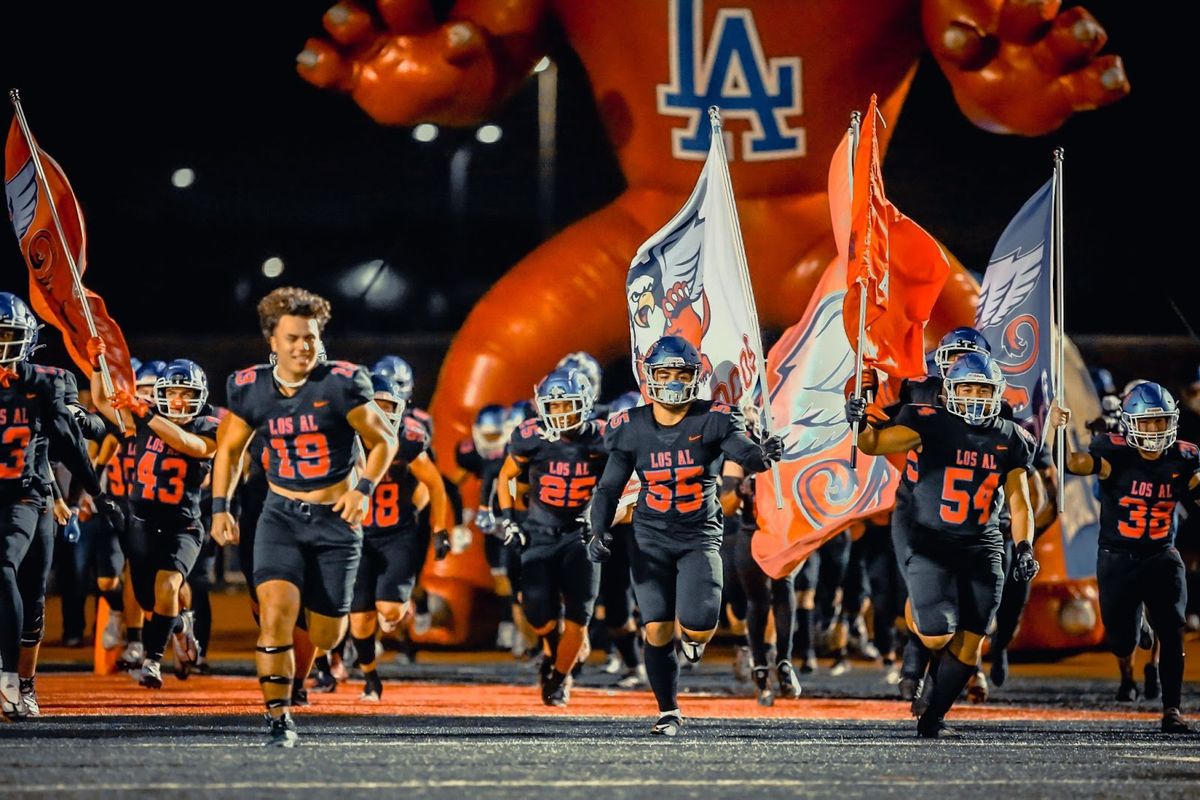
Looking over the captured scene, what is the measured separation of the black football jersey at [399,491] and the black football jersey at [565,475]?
25.9 inches

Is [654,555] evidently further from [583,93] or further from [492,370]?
[583,93]

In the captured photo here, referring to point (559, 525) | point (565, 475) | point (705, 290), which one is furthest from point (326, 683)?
point (705, 290)

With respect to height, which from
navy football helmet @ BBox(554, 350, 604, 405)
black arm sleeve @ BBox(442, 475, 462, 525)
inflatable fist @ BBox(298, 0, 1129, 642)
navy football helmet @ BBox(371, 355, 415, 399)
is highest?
inflatable fist @ BBox(298, 0, 1129, 642)

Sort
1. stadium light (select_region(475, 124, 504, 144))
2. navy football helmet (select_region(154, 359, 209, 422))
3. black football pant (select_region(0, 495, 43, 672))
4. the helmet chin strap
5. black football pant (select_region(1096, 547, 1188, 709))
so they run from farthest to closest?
stadium light (select_region(475, 124, 504, 144))
navy football helmet (select_region(154, 359, 209, 422))
black football pant (select_region(1096, 547, 1188, 709))
black football pant (select_region(0, 495, 43, 672))
the helmet chin strap

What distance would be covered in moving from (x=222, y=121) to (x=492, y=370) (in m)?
5.53

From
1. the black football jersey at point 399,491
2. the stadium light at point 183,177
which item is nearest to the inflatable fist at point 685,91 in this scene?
the black football jersey at point 399,491

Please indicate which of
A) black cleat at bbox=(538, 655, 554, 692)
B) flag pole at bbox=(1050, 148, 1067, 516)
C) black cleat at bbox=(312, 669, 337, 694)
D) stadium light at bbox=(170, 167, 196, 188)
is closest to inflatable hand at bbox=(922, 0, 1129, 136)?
flag pole at bbox=(1050, 148, 1067, 516)

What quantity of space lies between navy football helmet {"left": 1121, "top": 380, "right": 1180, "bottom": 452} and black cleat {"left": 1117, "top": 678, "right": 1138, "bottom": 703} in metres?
1.69

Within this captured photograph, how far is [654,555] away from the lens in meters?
8.16

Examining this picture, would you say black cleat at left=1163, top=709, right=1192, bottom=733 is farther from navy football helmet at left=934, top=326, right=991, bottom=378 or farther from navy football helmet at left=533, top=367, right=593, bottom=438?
navy football helmet at left=533, top=367, right=593, bottom=438

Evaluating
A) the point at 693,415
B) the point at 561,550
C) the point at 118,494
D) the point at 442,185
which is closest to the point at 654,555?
the point at 693,415

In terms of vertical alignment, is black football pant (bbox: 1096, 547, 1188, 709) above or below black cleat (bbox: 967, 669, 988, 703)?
above

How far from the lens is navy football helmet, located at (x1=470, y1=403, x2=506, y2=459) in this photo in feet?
37.6

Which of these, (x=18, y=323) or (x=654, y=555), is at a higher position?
(x=18, y=323)
